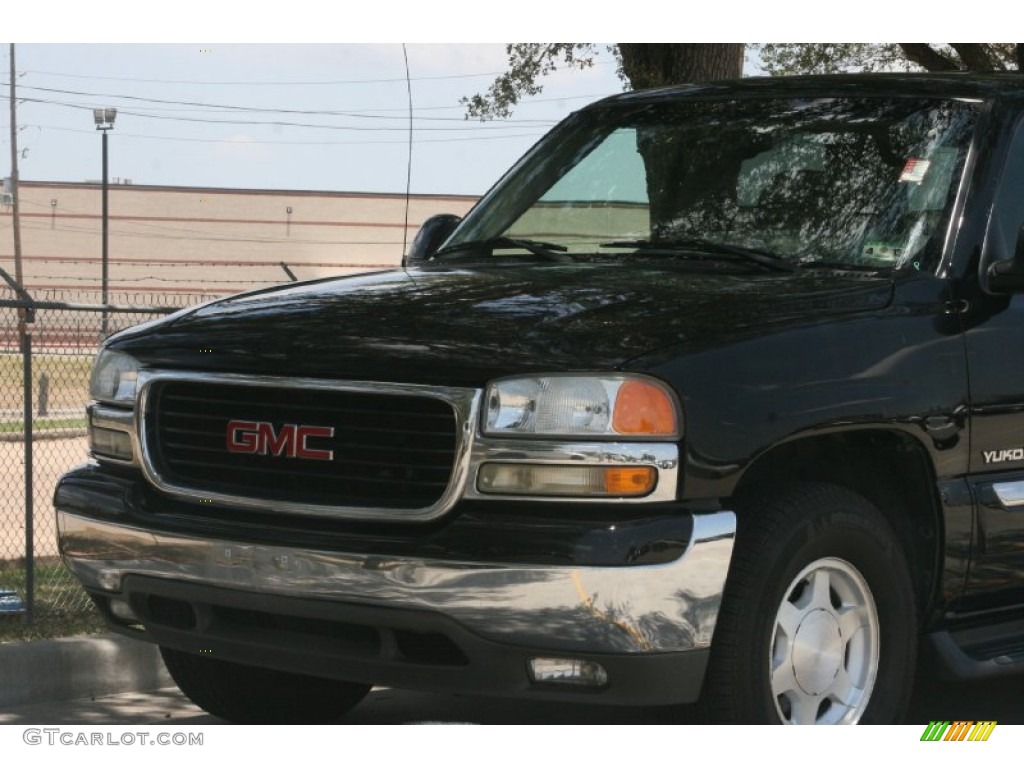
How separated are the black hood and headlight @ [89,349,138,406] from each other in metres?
0.05

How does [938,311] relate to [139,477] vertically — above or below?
above

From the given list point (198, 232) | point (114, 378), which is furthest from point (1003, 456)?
point (198, 232)

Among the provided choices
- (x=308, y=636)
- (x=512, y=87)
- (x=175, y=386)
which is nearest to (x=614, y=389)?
(x=308, y=636)

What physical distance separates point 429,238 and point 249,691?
171 centimetres

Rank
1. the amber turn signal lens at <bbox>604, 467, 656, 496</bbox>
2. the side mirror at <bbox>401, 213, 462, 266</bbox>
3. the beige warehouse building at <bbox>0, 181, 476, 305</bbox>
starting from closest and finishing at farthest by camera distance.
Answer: the amber turn signal lens at <bbox>604, 467, 656, 496</bbox>, the side mirror at <bbox>401, 213, 462, 266</bbox>, the beige warehouse building at <bbox>0, 181, 476, 305</bbox>

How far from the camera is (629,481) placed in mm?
4145

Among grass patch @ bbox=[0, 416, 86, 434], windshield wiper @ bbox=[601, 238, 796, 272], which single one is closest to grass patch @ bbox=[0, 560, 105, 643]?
windshield wiper @ bbox=[601, 238, 796, 272]

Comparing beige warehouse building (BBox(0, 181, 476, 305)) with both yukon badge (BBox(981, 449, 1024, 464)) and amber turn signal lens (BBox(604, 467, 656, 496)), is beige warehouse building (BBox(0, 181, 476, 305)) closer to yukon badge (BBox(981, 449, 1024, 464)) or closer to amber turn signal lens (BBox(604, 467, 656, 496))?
yukon badge (BBox(981, 449, 1024, 464))

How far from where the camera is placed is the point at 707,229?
214 inches

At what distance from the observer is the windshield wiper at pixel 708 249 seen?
16.8ft

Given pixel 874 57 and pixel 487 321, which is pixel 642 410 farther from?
pixel 874 57

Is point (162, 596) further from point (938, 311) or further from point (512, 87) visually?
point (512, 87)

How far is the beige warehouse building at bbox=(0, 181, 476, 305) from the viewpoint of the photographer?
71375 mm

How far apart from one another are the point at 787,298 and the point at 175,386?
167 centimetres
